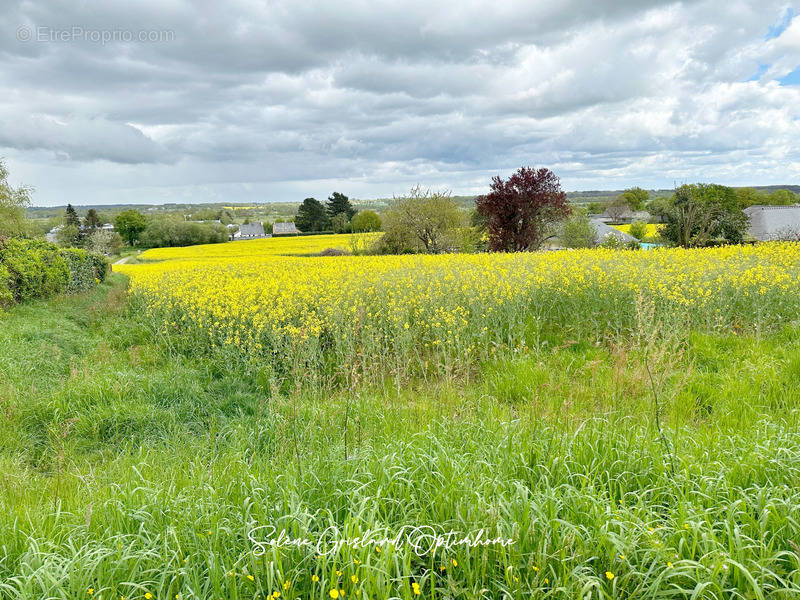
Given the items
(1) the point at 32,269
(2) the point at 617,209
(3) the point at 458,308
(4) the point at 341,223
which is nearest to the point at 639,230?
(4) the point at 341,223

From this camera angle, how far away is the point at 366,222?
220 feet

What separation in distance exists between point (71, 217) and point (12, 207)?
184 feet

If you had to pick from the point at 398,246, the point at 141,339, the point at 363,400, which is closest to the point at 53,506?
the point at 363,400

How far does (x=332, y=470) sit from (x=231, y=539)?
75 centimetres

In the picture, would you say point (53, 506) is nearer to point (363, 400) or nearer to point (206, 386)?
point (363, 400)

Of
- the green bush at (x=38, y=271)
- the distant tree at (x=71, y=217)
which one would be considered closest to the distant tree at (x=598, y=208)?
the distant tree at (x=71, y=217)

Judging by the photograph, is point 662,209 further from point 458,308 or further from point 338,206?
point 338,206

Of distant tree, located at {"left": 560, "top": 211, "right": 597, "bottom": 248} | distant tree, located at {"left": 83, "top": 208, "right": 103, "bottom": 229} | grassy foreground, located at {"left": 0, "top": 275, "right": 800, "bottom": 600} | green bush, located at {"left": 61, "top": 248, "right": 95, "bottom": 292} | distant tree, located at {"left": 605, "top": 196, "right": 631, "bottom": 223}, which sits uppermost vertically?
distant tree, located at {"left": 605, "top": 196, "right": 631, "bottom": 223}

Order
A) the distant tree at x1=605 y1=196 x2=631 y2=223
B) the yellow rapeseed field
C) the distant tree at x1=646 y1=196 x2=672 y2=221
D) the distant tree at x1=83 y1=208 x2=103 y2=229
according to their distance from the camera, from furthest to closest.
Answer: the distant tree at x1=605 y1=196 x2=631 y2=223
the distant tree at x1=83 y1=208 x2=103 y2=229
the distant tree at x1=646 y1=196 x2=672 y2=221
the yellow rapeseed field

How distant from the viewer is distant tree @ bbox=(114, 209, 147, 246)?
269ft

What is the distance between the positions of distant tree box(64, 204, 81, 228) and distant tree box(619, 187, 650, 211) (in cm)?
11907

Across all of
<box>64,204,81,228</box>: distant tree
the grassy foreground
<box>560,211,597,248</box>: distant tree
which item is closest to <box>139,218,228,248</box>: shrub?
<box>64,204,81,228</box>: distant tree

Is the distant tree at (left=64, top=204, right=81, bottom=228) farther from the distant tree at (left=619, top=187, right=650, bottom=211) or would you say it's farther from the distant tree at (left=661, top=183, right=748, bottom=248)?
the distant tree at (left=619, top=187, right=650, bottom=211)

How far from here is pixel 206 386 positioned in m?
6.86
